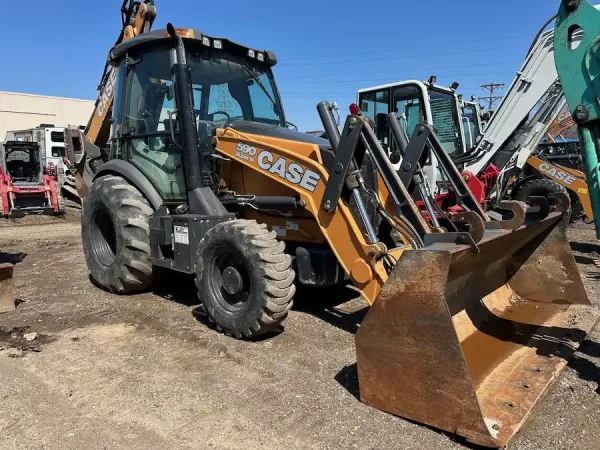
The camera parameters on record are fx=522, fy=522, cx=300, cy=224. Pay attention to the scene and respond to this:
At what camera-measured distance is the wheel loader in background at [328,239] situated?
2.88 m

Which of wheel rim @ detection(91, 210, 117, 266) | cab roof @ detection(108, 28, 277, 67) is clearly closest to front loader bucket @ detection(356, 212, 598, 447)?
cab roof @ detection(108, 28, 277, 67)

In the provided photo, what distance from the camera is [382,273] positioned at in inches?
149

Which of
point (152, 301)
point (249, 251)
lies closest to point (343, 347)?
point (249, 251)

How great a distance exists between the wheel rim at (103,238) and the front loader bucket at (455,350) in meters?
3.95

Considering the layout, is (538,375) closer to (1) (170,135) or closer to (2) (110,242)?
(1) (170,135)

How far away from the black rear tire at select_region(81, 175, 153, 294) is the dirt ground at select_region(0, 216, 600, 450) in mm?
297

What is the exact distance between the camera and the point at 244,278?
173 inches

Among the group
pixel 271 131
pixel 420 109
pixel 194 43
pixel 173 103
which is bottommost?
pixel 271 131

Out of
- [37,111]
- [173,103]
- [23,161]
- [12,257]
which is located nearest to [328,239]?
[173,103]

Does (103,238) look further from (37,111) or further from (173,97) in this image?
(37,111)

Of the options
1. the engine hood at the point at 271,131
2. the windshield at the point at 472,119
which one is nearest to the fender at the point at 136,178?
the engine hood at the point at 271,131

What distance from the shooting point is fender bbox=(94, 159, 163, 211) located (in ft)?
17.7

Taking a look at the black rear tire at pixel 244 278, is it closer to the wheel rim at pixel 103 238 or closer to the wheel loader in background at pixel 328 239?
the wheel loader in background at pixel 328 239

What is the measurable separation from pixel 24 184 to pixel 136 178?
37.7 feet
